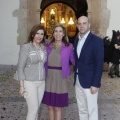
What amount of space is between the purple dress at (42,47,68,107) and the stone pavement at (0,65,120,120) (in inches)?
41.0

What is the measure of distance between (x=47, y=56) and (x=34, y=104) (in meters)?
0.59

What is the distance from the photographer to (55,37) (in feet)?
13.2

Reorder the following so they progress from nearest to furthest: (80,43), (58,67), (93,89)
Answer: (93,89) < (80,43) < (58,67)

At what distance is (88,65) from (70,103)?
7.85ft

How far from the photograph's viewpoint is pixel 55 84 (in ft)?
13.5

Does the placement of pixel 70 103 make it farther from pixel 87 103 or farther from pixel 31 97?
pixel 31 97

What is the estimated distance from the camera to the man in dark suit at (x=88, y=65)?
3.80 m

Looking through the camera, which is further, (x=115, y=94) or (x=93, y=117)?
(x=115, y=94)

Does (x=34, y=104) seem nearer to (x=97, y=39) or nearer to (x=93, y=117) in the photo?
(x=93, y=117)

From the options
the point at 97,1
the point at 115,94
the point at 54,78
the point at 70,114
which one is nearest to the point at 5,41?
the point at 97,1

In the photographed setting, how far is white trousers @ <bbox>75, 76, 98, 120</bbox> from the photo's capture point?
3.92m

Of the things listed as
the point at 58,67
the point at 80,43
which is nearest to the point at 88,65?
the point at 80,43

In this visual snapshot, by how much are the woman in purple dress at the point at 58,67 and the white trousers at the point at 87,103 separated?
0.69 feet

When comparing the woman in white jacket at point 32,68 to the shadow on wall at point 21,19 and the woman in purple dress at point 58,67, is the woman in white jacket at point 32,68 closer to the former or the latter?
the woman in purple dress at point 58,67
